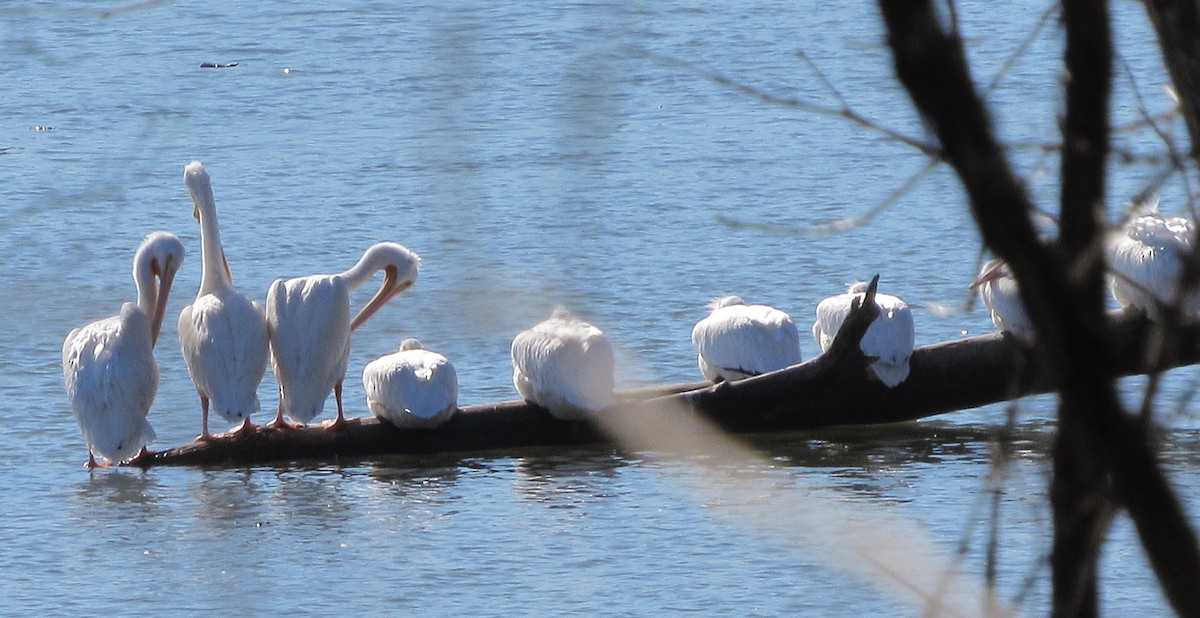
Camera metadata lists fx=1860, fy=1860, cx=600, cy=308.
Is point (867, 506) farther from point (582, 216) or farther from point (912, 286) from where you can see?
point (582, 216)

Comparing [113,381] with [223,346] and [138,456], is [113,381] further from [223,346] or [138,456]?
[223,346]

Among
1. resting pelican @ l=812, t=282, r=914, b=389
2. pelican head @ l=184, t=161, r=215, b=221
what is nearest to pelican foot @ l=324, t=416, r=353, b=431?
pelican head @ l=184, t=161, r=215, b=221

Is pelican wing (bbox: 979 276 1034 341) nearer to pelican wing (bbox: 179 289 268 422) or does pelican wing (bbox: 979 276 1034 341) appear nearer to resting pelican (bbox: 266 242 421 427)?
resting pelican (bbox: 266 242 421 427)

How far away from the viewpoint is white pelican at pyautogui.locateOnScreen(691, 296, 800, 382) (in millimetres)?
7176

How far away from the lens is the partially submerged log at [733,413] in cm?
693

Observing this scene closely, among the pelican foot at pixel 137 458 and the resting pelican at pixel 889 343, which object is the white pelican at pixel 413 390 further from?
the resting pelican at pixel 889 343

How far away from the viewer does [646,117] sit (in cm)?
1254

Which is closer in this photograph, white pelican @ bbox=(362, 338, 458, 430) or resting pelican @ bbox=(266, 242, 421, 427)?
white pelican @ bbox=(362, 338, 458, 430)

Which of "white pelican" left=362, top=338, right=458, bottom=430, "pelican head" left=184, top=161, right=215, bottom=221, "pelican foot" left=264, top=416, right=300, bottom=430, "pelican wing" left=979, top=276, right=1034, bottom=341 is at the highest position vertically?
"pelican head" left=184, top=161, right=215, bottom=221

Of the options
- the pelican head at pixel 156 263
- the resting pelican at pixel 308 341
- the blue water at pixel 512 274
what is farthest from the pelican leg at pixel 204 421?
the pelican head at pixel 156 263

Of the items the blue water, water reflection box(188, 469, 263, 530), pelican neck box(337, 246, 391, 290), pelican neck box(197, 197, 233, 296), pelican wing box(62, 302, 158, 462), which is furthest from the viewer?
pelican neck box(337, 246, 391, 290)

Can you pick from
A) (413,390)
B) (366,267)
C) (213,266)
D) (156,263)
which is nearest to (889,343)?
(413,390)

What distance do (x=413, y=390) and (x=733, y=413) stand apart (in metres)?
1.19

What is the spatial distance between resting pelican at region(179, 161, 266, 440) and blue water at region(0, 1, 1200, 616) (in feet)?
0.79
